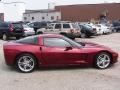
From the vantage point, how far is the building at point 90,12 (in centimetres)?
7775

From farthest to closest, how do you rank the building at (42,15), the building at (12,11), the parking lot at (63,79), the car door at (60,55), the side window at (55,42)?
the building at (12,11) → the building at (42,15) → the side window at (55,42) → the car door at (60,55) → the parking lot at (63,79)

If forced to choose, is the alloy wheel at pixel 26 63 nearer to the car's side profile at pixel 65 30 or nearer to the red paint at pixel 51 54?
the red paint at pixel 51 54

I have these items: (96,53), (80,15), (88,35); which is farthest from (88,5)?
(96,53)

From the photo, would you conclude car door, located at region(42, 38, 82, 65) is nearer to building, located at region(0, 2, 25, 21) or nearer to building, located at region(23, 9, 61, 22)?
building, located at region(23, 9, 61, 22)

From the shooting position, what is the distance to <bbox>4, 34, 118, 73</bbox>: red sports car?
35.8ft

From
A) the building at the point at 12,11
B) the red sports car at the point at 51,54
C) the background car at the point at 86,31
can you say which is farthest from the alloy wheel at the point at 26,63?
the building at the point at 12,11

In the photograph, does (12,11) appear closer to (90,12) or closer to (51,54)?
(90,12)

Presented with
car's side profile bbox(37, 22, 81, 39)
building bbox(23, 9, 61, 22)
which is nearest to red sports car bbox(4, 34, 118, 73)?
car's side profile bbox(37, 22, 81, 39)

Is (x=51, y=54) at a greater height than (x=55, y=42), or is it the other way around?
(x=55, y=42)

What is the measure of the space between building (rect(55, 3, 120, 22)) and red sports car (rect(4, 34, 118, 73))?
66.2 m

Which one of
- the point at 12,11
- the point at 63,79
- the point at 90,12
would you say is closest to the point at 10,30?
the point at 63,79

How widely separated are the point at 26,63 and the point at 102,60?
266cm

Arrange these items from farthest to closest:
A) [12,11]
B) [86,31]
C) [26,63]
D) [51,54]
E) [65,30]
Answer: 1. [12,11]
2. [86,31]
3. [65,30]
4. [51,54]
5. [26,63]

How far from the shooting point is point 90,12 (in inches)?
3174
